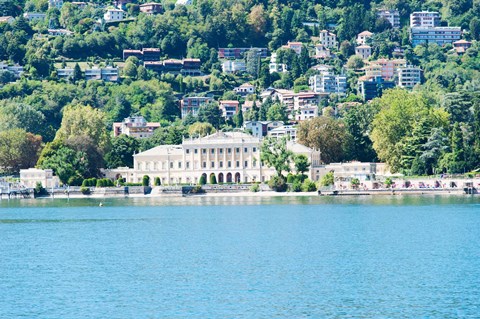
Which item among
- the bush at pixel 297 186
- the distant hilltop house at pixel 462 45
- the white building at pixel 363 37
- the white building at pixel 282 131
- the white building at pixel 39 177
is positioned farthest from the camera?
the white building at pixel 363 37

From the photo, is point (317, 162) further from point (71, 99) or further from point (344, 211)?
point (71, 99)

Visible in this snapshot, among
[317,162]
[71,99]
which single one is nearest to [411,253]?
[317,162]

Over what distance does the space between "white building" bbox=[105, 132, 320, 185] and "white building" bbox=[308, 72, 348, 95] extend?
200 ft

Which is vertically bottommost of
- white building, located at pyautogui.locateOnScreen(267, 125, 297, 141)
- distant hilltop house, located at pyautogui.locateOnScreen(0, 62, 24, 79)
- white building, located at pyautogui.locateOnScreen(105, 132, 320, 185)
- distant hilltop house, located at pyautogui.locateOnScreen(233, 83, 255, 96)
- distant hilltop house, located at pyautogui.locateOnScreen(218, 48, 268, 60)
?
white building, located at pyautogui.locateOnScreen(105, 132, 320, 185)

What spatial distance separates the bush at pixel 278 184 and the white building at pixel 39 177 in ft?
55.1

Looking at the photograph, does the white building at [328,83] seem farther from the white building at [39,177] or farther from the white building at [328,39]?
the white building at [39,177]

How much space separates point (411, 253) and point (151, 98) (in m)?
115

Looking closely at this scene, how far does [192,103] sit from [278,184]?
61638mm

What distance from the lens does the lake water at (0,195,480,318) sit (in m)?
36.9

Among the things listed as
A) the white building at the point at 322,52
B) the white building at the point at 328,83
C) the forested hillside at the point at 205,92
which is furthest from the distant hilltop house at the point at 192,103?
the white building at the point at 322,52

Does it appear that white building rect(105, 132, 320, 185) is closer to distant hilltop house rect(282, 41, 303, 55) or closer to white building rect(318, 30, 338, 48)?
distant hilltop house rect(282, 41, 303, 55)

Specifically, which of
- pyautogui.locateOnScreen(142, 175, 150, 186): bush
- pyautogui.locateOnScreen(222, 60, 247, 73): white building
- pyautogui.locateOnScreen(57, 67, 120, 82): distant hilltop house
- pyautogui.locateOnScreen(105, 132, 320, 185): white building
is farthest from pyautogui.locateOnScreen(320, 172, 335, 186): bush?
pyautogui.locateOnScreen(222, 60, 247, 73): white building

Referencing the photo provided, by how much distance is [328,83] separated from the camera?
564ft

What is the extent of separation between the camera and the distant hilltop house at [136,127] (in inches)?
5595
